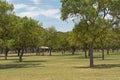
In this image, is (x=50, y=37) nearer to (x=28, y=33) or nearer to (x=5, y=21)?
(x=28, y=33)

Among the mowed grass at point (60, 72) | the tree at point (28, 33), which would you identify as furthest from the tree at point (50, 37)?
the mowed grass at point (60, 72)

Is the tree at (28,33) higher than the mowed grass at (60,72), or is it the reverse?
the tree at (28,33)

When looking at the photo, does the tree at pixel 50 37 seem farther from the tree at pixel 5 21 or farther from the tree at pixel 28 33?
the tree at pixel 5 21

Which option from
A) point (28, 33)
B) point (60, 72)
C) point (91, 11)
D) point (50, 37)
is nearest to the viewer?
point (60, 72)

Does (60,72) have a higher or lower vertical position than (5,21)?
lower

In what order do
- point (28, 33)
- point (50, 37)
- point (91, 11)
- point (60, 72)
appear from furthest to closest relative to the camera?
point (50, 37), point (28, 33), point (91, 11), point (60, 72)

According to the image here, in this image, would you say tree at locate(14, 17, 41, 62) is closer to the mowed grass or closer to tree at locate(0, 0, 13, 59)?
tree at locate(0, 0, 13, 59)

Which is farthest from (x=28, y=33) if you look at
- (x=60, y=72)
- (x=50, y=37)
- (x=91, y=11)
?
(x=50, y=37)

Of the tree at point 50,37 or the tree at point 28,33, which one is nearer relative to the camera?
the tree at point 28,33

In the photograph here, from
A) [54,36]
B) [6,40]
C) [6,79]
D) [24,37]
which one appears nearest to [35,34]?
[24,37]

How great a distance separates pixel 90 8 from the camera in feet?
142

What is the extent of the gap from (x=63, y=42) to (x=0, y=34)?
88822mm

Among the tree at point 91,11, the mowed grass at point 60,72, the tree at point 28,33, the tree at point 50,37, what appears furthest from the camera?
the tree at point 50,37

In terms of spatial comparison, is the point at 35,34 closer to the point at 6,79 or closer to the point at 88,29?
the point at 88,29
